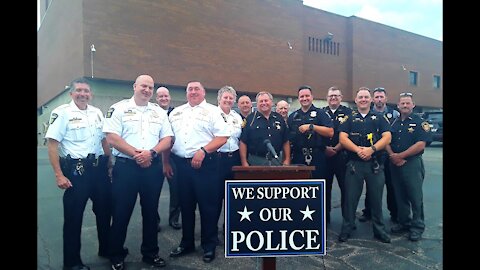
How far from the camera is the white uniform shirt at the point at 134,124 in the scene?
301 centimetres

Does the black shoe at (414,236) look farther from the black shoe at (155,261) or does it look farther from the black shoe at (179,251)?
the black shoe at (155,261)

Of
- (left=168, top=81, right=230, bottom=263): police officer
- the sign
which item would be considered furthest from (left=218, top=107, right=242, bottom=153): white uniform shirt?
the sign

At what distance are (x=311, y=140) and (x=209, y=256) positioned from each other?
1.70m

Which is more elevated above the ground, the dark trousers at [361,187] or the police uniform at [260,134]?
the police uniform at [260,134]

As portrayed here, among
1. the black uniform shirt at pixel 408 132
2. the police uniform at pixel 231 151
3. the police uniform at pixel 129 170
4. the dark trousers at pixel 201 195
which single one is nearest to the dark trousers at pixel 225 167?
the police uniform at pixel 231 151

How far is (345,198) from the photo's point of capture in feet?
12.8

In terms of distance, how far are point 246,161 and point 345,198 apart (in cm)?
120

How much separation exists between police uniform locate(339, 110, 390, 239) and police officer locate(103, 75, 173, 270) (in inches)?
80.2

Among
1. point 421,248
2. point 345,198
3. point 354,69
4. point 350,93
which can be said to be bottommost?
point 421,248

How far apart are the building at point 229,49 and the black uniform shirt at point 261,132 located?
2.33m

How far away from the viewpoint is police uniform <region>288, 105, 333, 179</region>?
3934 mm

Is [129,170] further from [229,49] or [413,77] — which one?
[413,77]
